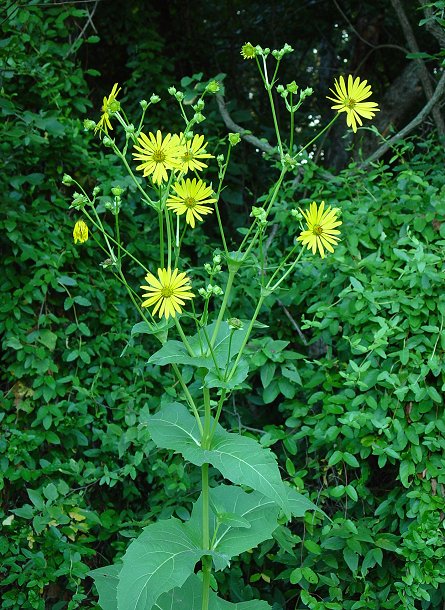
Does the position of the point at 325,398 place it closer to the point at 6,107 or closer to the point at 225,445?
the point at 225,445

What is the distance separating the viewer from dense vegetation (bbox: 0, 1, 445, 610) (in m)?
3.02

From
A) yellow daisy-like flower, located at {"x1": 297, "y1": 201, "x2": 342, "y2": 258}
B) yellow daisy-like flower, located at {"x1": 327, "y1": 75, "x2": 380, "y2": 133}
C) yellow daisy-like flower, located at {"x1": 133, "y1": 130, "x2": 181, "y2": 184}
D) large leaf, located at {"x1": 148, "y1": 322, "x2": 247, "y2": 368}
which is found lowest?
large leaf, located at {"x1": 148, "y1": 322, "x2": 247, "y2": 368}

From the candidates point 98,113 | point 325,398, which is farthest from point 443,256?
point 98,113

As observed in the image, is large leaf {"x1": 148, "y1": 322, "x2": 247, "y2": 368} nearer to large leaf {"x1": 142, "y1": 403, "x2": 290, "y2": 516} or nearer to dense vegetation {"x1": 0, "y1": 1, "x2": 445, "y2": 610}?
Result: large leaf {"x1": 142, "y1": 403, "x2": 290, "y2": 516}

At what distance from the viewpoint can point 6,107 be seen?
12.5 feet

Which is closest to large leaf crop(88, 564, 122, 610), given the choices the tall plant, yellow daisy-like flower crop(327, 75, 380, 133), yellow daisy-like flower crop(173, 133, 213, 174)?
the tall plant

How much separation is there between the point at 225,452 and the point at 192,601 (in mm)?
581

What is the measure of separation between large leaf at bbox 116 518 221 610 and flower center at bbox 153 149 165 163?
0.93 meters

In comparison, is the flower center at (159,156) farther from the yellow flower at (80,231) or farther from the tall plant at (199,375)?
the yellow flower at (80,231)

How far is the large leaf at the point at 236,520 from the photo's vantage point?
2.20 m

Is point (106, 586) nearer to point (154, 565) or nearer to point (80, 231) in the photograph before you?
point (154, 565)

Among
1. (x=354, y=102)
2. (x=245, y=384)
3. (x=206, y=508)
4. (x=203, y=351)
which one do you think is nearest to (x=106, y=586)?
(x=206, y=508)

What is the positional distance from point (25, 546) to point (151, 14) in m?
3.36

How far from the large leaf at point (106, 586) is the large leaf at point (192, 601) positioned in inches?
5.1
